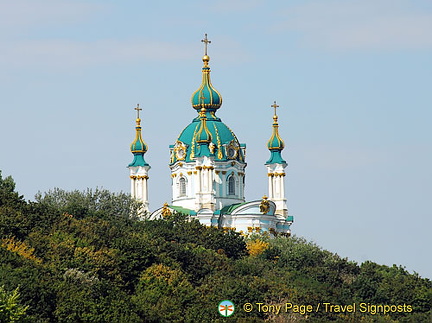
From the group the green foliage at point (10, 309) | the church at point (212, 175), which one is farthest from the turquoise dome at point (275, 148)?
the green foliage at point (10, 309)

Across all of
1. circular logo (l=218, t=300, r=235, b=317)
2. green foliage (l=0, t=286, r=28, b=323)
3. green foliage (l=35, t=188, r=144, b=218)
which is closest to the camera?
green foliage (l=0, t=286, r=28, b=323)

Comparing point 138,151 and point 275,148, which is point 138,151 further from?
point 275,148

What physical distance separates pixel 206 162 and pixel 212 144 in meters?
2.04

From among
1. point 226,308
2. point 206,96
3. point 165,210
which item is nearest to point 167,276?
point 226,308

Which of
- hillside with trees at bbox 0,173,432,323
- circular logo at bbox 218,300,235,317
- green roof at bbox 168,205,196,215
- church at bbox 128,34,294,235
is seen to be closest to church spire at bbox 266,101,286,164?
church at bbox 128,34,294,235

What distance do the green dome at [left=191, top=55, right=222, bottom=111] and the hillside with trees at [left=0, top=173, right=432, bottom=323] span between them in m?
18.0

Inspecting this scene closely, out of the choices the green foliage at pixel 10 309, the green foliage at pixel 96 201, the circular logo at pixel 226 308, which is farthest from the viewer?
the green foliage at pixel 96 201

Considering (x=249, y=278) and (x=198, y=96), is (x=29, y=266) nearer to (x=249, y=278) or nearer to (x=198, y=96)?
(x=249, y=278)

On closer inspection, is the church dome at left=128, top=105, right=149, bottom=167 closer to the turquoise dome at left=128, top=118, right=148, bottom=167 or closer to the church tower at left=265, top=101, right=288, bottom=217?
the turquoise dome at left=128, top=118, right=148, bottom=167

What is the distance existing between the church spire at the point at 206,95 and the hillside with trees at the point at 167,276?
18.0 m

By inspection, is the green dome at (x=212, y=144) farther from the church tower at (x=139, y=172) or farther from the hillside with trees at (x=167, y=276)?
the hillside with trees at (x=167, y=276)

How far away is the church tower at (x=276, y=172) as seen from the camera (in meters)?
113

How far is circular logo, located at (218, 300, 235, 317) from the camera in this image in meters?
68.8

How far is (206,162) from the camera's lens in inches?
4247
